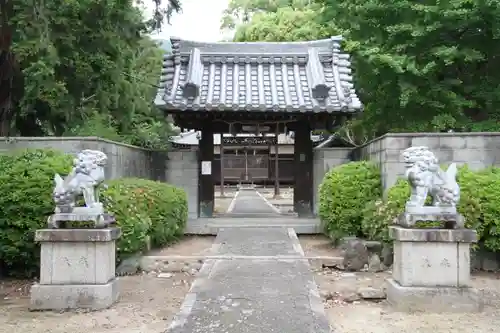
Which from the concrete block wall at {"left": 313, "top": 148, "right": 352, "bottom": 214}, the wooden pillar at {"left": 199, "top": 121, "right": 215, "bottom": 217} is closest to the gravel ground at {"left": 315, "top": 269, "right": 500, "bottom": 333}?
the concrete block wall at {"left": 313, "top": 148, "right": 352, "bottom": 214}

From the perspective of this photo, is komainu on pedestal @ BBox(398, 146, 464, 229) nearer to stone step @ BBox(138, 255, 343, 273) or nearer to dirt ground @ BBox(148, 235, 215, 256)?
stone step @ BBox(138, 255, 343, 273)

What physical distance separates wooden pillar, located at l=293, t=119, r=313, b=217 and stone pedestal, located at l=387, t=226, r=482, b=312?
25.3 feet

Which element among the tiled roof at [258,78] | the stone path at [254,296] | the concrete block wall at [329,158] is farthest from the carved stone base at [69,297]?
the concrete block wall at [329,158]

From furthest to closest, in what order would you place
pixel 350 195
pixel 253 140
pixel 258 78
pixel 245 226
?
1. pixel 253 140
2. pixel 258 78
3. pixel 245 226
4. pixel 350 195

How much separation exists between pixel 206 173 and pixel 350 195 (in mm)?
5201

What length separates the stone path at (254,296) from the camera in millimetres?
5055

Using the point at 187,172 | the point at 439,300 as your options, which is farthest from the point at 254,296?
the point at 187,172

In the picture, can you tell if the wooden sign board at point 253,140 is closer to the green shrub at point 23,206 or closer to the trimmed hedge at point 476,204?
the trimmed hedge at point 476,204

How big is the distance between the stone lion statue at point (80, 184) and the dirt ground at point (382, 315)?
11.3 feet

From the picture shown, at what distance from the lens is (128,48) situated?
13203 millimetres

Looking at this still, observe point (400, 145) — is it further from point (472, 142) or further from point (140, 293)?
point (140, 293)

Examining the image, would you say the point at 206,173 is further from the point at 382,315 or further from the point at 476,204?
the point at 382,315

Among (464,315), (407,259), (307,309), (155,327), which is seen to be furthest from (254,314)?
(464,315)

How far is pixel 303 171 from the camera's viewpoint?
47.0 feet
